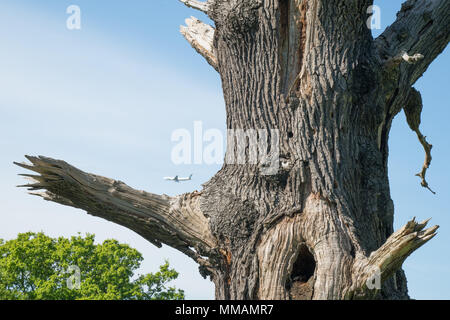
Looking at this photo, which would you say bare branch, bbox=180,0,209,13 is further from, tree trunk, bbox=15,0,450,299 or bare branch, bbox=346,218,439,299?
bare branch, bbox=346,218,439,299

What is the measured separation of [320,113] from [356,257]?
4.57ft

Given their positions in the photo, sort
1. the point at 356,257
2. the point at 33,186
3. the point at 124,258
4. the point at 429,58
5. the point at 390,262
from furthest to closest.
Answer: the point at 124,258 → the point at 429,58 → the point at 33,186 → the point at 356,257 → the point at 390,262

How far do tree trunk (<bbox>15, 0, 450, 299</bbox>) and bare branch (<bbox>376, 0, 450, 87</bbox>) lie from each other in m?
0.09

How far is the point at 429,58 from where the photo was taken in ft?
20.8

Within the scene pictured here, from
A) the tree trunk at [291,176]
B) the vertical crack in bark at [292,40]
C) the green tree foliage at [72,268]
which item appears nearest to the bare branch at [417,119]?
the tree trunk at [291,176]

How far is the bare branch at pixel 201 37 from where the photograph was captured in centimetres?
679

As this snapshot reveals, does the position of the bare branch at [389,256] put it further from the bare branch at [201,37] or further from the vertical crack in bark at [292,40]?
the bare branch at [201,37]

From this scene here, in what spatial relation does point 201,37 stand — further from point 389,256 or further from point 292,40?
point 389,256

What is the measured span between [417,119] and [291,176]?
264cm

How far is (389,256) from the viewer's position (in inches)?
181

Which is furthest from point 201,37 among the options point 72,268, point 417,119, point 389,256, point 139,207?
point 72,268

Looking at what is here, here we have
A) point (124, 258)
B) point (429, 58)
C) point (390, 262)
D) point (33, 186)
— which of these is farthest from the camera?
point (124, 258)
